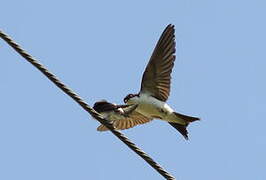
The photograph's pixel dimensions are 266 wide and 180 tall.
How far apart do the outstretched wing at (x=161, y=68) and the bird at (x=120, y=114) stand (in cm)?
28

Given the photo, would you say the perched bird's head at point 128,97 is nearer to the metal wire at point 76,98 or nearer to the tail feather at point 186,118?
the tail feather at point 186,118

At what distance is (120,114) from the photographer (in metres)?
6.14

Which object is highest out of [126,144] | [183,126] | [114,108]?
[183,126]

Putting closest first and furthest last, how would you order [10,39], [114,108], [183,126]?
1. [10,39]
2. [114,108]
3. [183,126]

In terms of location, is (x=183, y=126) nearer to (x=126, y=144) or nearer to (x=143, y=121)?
(x=143, y=121)

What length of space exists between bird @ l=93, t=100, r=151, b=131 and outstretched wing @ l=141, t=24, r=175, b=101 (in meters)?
0.28

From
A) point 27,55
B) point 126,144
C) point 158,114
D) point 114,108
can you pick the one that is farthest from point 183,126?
point 27,55

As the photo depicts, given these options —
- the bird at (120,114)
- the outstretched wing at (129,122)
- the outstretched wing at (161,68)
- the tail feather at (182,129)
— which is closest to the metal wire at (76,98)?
the bird at (120,114)

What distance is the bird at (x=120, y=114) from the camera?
18.7 ft

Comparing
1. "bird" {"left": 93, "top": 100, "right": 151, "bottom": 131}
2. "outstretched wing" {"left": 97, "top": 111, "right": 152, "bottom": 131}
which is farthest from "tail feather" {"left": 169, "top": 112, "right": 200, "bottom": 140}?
"outstretched wing" {"left": 97, "top": 111, "right": 152, "bottom": 131}

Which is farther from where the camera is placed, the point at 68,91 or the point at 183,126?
the point at 183,126

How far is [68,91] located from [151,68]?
10.8ft

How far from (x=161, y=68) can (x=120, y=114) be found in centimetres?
128

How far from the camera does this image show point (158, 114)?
23.3 ft
